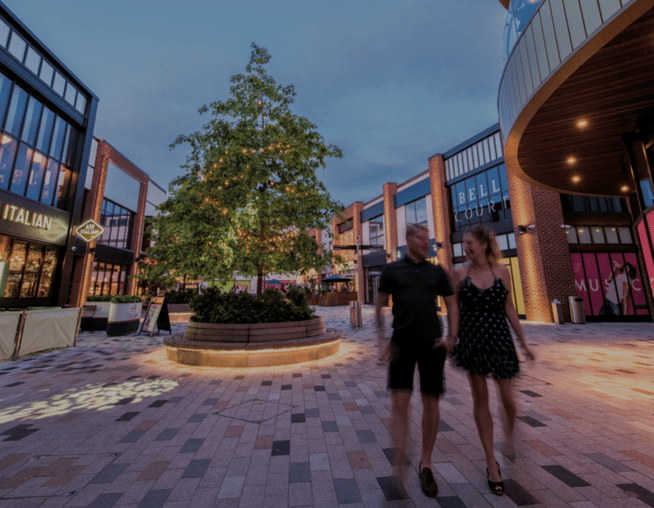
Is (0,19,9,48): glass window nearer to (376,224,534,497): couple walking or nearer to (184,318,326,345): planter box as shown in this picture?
(184,318,326,345): planter box

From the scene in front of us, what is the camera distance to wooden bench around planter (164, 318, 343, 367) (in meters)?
5.82

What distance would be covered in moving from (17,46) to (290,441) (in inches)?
744

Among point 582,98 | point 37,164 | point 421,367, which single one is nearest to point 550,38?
point 582,98

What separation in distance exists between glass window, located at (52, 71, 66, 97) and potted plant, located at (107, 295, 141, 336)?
11.7m

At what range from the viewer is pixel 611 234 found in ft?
45.1

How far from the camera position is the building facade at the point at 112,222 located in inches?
688

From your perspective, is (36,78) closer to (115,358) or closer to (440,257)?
(115,358)

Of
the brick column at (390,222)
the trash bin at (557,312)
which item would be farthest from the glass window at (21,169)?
the trash bin at (557,312)

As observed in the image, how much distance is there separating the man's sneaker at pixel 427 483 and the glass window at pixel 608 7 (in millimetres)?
5975

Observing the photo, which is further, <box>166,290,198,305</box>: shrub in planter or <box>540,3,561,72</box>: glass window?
<box>166,290,198,305</box>: shrub in planter

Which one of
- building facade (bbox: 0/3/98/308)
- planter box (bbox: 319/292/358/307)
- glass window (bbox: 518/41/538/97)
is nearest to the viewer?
glass window (bbox: 518/41/538/97)

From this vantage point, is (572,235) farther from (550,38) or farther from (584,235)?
(550,38)

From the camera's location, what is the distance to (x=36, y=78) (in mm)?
12820

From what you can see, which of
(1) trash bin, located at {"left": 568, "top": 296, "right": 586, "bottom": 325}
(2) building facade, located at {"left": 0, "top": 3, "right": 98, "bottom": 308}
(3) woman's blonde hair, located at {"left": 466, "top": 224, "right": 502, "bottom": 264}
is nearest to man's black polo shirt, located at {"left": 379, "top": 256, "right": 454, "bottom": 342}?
(3) woman's blonde hair, located at {"left": 466, "top": 224, "right": 502, "bottom": 264}
